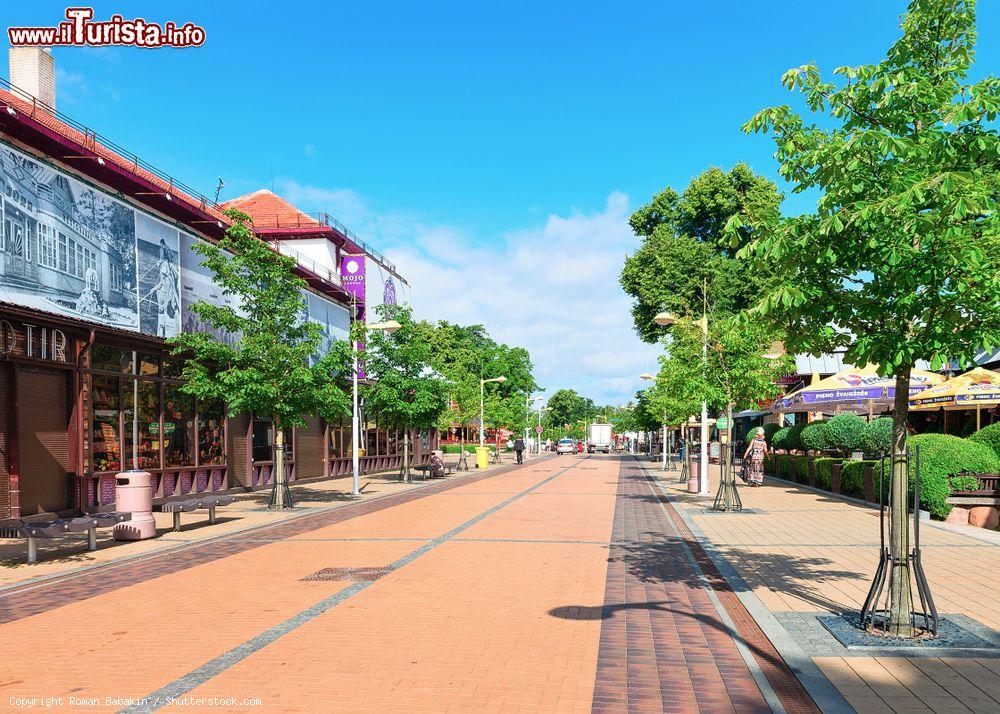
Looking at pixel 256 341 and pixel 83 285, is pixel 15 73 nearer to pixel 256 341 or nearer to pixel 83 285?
pixel 83 285

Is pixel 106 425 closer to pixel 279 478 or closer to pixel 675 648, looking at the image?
pixel 279 478

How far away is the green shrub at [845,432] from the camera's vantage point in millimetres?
23016

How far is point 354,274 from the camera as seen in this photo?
126 feet

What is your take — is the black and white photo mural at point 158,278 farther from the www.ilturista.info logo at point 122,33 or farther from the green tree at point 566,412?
the green tree at point 566,412

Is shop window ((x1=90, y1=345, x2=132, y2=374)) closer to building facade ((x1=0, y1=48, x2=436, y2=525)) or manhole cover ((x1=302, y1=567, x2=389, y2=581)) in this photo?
building facade ((x1=0, y1=48, x2=436, y2=525))

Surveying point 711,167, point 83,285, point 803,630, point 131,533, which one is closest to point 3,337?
point 83,285

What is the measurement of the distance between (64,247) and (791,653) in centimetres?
1624

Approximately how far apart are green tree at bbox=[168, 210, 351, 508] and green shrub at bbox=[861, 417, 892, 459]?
1481 cm

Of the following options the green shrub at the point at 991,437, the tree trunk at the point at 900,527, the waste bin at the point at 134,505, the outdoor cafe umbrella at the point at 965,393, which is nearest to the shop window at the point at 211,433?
the waste bin at the point at 134,505

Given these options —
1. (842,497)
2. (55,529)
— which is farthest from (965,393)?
(55,529)

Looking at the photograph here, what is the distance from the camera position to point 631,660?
248 inches

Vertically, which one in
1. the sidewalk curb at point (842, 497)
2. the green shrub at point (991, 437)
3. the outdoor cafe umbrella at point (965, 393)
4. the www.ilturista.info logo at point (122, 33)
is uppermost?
the www.ilturista.info logo at point (122, 33)

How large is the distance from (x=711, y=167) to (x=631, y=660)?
37.8m

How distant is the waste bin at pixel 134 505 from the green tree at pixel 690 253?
22.1 meters
